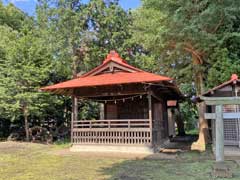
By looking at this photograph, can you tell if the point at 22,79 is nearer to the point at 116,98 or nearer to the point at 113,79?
the point at 116,98

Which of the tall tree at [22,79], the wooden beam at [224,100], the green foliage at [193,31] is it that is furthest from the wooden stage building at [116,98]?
the wooden beam at [224,100]

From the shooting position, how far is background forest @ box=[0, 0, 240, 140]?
13.9 metres

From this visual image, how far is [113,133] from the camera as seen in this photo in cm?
1352

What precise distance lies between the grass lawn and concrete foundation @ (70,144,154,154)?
0.88 metres

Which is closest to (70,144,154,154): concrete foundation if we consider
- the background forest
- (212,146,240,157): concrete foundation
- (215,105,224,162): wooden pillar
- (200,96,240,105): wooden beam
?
(212,146,240,157): concrete foundation

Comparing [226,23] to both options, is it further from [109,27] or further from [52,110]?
[52,110]

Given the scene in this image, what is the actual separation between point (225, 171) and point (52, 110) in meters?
13.5

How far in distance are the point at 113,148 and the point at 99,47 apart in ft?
29.4

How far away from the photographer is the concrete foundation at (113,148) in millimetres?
12570

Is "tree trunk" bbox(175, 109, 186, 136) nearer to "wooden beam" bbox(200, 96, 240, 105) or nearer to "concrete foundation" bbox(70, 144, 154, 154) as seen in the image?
"concrete foundation" bbox(70, 144, 154, 154)

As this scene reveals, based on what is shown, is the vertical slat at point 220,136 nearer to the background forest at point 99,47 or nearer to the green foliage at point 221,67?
the background forest at point 99,47

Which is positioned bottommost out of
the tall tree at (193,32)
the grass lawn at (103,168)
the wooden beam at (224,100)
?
the grass lawn at (103,168)

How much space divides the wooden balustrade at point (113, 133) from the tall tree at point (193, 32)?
3314 mm

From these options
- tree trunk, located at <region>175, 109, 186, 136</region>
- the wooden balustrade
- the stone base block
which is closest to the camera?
the stone base block
